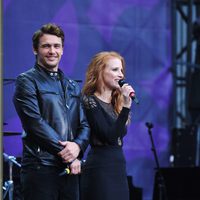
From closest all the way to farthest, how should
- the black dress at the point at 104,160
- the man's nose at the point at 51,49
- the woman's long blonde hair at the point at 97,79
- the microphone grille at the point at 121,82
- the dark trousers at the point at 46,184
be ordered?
1. the dark trousers at the point at 46,184
2. the man's nose at the point at 51,49
3. the black dress at the point at 104,160
4. the microphone grille at the point at 121,82
5. the woman's long blonde hair at the point at 97,79

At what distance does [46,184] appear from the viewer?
3398mm

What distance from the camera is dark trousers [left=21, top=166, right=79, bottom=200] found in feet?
11.1

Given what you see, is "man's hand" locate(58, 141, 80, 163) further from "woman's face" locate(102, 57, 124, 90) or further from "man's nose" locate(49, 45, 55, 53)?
"woman's face" locate(102, 57, 124, 90)

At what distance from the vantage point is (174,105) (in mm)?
7691

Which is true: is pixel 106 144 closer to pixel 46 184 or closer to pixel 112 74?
pixel 112 74

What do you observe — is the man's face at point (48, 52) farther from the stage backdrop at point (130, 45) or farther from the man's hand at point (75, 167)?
the stage backdrop at point (130, 45)

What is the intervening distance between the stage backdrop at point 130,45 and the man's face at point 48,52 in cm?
315

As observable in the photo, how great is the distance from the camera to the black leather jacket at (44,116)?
3424 millimetres

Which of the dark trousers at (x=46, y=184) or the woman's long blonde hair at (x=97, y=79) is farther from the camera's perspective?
the woman's long blonde hair at (x=97, y=79)

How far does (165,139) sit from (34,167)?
4.35m

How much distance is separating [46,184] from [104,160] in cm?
57

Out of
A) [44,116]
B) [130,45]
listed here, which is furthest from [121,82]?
[130,45]

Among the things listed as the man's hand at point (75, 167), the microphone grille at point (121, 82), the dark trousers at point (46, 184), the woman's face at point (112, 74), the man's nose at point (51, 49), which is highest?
the man's nose at point (51, 49)

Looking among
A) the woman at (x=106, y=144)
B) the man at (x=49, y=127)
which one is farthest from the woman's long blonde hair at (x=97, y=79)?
the man at (x=49, y=127)
